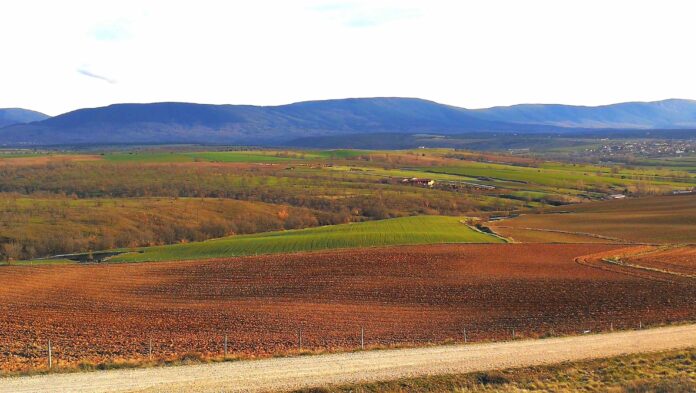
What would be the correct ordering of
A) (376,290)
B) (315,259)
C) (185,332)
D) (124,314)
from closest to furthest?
(185,332), (124,314), (376,290), (315,259)

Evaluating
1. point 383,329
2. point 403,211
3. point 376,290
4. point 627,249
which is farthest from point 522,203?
point 383,329

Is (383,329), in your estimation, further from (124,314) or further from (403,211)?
(403,211)

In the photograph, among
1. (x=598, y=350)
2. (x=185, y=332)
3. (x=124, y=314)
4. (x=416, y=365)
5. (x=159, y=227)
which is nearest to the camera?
(x=416, y=365)

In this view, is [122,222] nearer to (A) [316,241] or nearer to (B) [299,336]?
(A) [316,241]

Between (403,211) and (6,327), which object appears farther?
(403,211)

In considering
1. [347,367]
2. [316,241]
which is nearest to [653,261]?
[316,241]

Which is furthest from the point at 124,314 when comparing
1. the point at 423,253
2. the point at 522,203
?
the point at 522,203

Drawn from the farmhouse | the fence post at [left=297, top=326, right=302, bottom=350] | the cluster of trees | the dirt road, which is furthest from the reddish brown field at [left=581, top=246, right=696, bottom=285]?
the farmhouse
